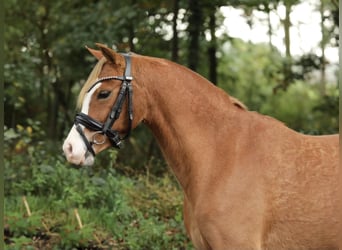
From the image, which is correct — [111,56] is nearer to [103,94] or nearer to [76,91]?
[103,94]

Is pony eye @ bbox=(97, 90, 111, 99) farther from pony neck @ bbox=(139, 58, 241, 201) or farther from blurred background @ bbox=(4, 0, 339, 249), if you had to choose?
blurred background @ bbox=(4, 0, 339, 249)

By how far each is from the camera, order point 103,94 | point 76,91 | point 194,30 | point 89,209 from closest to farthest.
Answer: point 103,94 → point 89,209 → point 194,30 → point 76,91

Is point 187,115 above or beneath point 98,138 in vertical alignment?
above

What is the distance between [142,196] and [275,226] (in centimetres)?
363

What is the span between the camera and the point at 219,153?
11.7ft

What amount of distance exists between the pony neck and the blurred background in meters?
2.43

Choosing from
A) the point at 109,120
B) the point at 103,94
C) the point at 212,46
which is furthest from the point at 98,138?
the point at 212,46

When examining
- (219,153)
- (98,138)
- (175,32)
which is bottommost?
(219,153)

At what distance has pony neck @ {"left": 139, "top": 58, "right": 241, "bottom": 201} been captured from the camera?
3.61 m

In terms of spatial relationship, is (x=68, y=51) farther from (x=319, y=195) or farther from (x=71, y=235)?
(x=319, y=195)

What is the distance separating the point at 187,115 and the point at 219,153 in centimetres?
32

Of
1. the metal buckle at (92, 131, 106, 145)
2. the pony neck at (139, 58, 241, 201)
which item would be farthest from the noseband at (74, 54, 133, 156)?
the pony neck at (139, 58, 241, 201)

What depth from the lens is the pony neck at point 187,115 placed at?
3.61 metres

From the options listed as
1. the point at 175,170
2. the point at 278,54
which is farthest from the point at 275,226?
the point at 278,54
